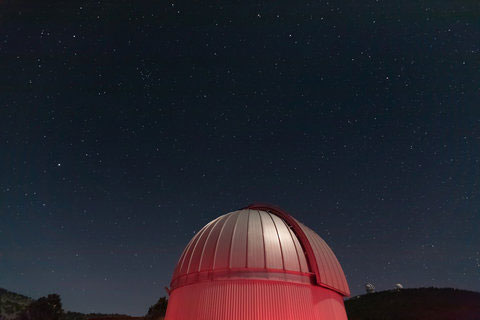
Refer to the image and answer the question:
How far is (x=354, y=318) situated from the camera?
50.0m

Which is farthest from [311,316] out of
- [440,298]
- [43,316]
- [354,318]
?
[440,298]

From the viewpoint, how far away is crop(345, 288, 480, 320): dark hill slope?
4841cm

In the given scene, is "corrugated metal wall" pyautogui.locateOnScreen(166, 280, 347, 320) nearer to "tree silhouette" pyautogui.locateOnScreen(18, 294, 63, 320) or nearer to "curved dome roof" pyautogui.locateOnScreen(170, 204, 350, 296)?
"curved dome roof" pyautogui.locateOnScreen(170, 204, 350, 296)

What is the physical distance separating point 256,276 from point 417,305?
179 ft

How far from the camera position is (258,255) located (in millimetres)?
12445

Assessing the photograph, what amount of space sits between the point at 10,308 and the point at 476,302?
85.1 meters

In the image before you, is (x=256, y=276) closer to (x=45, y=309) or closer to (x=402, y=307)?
(x=45, y=309)

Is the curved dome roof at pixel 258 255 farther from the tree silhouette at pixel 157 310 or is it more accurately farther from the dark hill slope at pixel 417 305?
the dark hill slope at pixel 417 305

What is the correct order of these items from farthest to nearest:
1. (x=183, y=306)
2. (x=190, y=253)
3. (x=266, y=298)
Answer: (x=190, y=253)
(x=183, y=306)
(x=266, y=298)

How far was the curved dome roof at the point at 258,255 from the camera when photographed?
1225cm

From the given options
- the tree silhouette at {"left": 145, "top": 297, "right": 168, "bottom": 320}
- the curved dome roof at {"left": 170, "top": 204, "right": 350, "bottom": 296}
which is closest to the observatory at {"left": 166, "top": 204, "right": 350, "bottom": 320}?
the curved dome roof at {"left": 170, "top": 204, "right": 350, "bottom": 296}

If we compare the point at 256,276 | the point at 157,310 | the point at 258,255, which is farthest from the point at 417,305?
the point at 256,276

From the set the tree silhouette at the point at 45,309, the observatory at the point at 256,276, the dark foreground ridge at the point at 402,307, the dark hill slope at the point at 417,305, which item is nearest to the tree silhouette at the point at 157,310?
the dark foreground ridge at the point at 402,307

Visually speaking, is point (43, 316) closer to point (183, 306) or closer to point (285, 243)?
point (183, 306)
